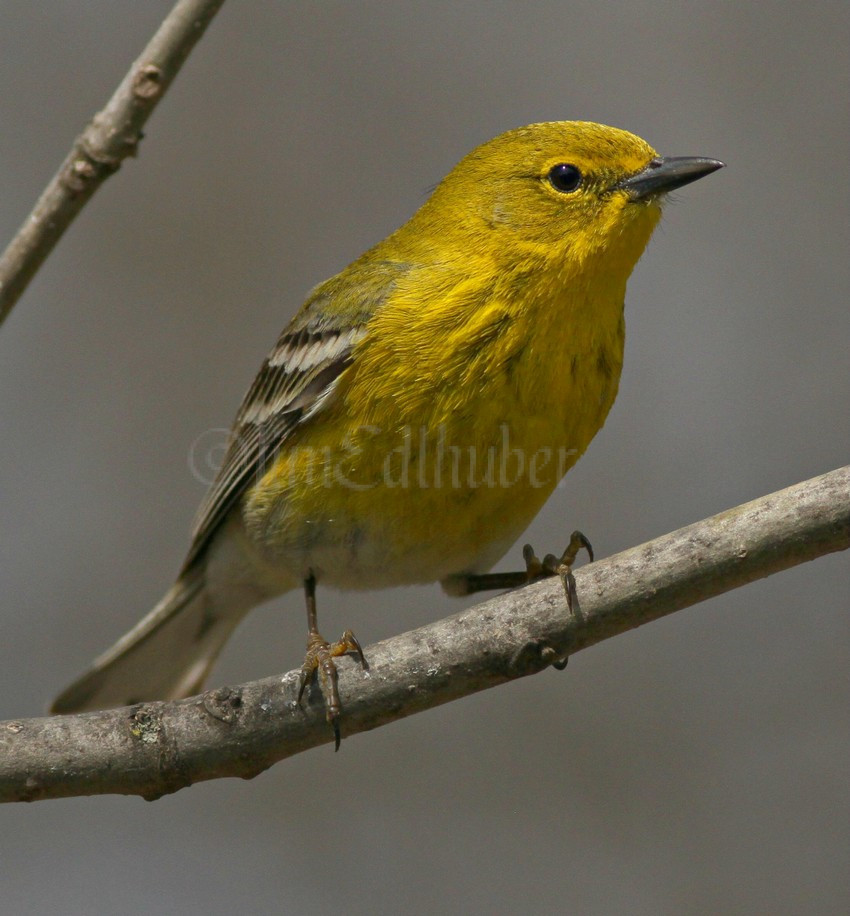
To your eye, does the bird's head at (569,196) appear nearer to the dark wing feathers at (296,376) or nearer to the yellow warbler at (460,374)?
the yellow warbler at (460,374)

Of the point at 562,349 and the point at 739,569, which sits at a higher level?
the point at 562,349

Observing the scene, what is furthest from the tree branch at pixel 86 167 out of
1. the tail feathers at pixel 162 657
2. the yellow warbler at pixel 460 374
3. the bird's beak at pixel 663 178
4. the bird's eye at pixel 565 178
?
the tail feathers at pixel 162 657

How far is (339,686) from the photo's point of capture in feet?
10.7

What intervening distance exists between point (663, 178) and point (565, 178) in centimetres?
40

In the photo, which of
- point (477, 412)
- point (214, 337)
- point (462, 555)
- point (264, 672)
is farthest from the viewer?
point (214, 337)

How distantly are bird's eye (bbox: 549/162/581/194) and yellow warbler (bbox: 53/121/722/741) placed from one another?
1cm

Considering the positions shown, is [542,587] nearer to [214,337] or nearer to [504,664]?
[504,664]

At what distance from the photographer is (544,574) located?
14.7 feet

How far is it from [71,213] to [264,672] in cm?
408

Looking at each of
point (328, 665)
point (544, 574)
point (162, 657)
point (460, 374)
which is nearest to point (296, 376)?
point (460, 374)

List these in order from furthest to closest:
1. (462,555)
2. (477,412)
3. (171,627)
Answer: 1. (171,627)
2. (462,555)
3. (477,412)

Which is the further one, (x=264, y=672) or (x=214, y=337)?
(x=214, y=337)

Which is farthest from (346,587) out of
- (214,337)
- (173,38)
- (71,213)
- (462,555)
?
(214,337)

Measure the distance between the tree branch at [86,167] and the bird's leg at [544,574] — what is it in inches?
75.0
